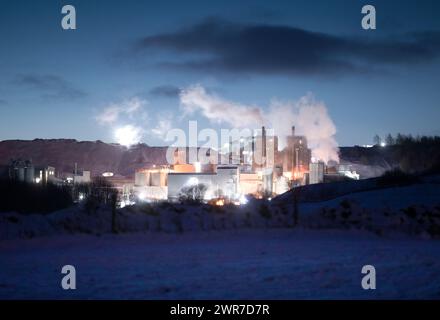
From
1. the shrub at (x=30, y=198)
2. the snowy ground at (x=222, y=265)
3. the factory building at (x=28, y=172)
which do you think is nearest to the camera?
the snowy ground at (x=222, y=265)

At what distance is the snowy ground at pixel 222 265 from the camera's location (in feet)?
26.1

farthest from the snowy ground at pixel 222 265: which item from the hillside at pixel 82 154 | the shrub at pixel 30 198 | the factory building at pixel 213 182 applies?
the hillside at pixel 82 154

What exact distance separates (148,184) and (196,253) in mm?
50737

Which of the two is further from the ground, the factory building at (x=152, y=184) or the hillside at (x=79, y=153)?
the hillside at (x=79, y=153)

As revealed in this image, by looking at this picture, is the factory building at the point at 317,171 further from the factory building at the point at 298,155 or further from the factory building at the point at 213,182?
the factory building at the point at 213,182

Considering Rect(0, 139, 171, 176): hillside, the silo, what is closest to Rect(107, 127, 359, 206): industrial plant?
the silo

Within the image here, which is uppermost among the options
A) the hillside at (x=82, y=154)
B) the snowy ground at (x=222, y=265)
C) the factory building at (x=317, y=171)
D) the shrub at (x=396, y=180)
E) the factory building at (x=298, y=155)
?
the hillside at (x=82, y=154)

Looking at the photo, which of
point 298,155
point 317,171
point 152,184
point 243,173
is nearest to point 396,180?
point 317,171

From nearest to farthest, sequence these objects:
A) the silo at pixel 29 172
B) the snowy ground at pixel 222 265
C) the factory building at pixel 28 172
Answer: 1. the snowy ground at pixel 222 265
2. the factory building at pixel 28 172
3. the silo at pixel 29 172

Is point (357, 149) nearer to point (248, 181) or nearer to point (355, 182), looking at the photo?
point (248, 181)

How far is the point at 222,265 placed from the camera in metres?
10.4

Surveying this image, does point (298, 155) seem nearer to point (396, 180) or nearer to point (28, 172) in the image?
point (396, 180)

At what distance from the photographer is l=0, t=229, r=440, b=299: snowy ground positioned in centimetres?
794

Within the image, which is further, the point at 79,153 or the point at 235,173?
the point at 79,153
